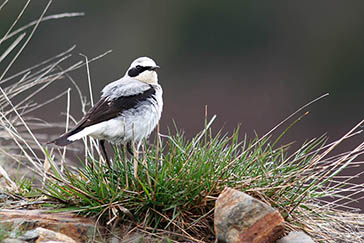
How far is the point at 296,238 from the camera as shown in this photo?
3094 mm

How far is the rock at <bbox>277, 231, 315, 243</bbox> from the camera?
120 inches

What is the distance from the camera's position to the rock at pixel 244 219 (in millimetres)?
3020

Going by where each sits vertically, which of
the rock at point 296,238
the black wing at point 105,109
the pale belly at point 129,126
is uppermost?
Result: the black wing at point 105,109

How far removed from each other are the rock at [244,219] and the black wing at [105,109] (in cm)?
114

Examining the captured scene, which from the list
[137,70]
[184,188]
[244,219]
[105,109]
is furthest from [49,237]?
[137,70]

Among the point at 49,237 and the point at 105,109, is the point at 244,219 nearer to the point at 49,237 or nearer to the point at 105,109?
the point at 49,237

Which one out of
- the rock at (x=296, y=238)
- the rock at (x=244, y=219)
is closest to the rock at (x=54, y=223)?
the rock at (x=244, y=219)

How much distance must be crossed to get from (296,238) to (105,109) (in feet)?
4.97

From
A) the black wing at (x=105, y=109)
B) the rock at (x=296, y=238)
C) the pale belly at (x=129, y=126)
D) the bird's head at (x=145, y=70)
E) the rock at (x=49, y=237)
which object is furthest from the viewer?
the bird's head at (x=145, y=70)

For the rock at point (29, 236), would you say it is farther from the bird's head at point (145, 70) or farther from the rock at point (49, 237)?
the bird's head at point (145, 70)

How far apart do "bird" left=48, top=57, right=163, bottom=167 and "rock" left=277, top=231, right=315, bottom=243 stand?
1.13 m

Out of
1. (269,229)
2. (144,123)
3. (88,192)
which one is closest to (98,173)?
(88,192)

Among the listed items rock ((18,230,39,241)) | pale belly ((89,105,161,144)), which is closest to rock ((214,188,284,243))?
rock ((18,230,39,241))

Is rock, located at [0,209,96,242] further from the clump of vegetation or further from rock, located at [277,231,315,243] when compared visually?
rock, located at [277,231,315,243]
